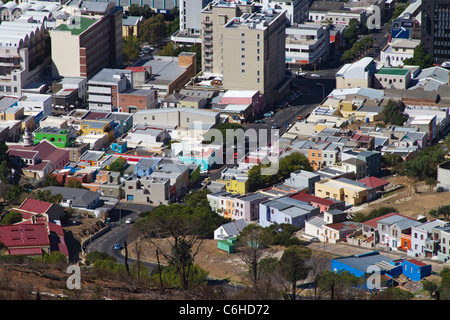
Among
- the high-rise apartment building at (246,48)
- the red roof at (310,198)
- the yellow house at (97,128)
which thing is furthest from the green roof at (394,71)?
the red roof at (310,198)

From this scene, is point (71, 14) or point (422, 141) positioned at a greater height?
point (71, 14)

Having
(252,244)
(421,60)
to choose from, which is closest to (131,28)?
(421,60)

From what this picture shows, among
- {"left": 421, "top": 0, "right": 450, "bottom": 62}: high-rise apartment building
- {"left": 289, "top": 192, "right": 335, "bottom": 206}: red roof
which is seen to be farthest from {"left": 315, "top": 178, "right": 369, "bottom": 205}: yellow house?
{"left": 421, "top": 0, "right": 450, "bottom": 62}: high-rise apartment building

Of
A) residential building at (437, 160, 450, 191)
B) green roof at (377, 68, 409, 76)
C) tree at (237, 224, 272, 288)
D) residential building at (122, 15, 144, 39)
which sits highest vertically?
residential building at (122, 15, 144, 39)

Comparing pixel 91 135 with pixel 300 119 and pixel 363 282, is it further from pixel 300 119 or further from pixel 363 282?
pixel 363 282

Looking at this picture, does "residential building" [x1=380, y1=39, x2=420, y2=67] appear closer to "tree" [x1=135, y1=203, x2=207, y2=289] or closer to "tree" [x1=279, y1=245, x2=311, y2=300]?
"tree" [x1=135, y1=203, x2=207, y2=289]

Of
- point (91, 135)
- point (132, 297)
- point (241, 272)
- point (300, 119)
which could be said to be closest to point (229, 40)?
point (300, 119)

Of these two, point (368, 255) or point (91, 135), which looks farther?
point (91, 135)
